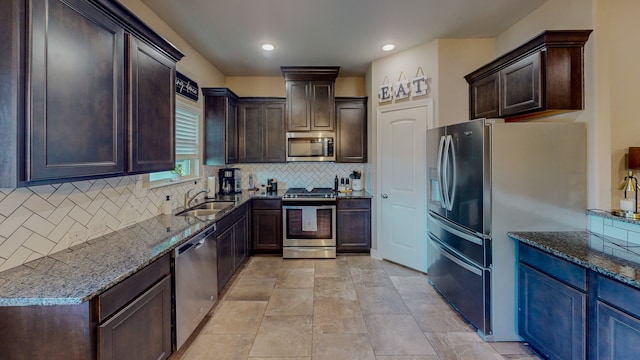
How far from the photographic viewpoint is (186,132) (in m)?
3.66

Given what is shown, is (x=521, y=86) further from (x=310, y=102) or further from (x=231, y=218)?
(x=231, y=218)

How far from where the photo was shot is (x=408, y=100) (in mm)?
3807

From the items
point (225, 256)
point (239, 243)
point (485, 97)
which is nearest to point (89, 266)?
point (225, 256)

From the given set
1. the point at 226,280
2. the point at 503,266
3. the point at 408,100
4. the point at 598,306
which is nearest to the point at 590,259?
the point at 598,306

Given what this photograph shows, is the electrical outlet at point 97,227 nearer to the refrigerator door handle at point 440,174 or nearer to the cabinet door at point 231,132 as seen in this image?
the cabinet door at point 231,132

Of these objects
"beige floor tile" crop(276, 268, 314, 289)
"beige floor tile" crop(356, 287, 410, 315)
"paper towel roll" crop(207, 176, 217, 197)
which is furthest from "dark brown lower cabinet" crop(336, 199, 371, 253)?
"paper towel roll" crop(207, 176, 217, 197)

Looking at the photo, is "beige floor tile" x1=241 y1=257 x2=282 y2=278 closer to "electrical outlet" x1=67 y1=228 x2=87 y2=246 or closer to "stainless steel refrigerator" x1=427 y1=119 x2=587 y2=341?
"electrical outlet" x1=67 y1=228 x2=87 y2=246

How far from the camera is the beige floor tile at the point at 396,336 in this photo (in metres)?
2.26

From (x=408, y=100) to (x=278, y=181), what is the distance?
2.55 m

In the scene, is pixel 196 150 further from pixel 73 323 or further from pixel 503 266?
pixel 503 266

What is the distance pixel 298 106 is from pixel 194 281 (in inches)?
118

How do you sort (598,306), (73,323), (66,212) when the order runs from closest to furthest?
(73,323)
(598,306)
(66,212)

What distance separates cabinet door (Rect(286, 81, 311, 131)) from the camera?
4480mm

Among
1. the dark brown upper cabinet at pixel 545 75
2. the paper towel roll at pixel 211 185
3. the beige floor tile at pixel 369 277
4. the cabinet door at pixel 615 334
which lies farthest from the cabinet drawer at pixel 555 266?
the paper towel roll at pixel 211 185
